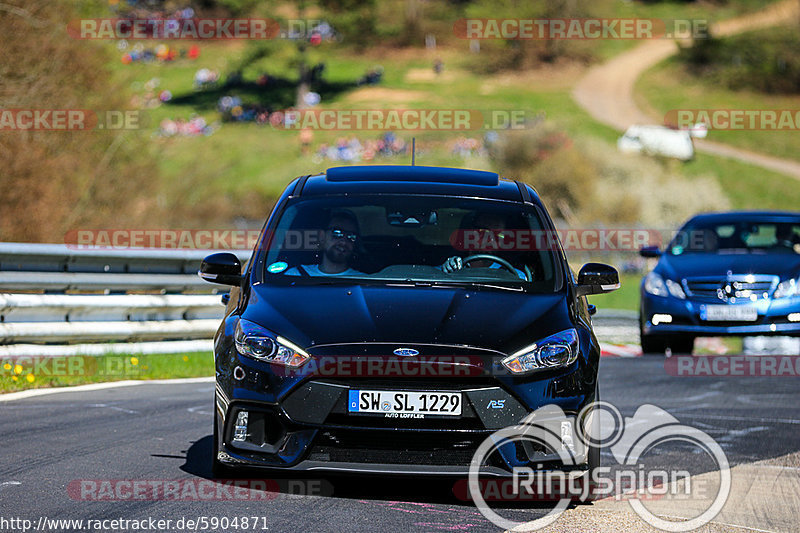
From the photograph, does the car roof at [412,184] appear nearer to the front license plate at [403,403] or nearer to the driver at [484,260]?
the driver at [484,260]

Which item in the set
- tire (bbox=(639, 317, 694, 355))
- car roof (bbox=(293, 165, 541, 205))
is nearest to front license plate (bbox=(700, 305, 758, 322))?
tire (bbox=(639, 317, 694, 355))

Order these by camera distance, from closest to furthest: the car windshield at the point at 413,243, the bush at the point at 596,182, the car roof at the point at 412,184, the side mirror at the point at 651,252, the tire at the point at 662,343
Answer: the car windshield at the point at 413,243 → the car roof at the point at 412,184 → the tire at the point at 662,343 → the side mirror at the point at 651,252 → the bush at the point at 596,182

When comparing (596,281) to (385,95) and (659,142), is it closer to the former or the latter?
(659,142)

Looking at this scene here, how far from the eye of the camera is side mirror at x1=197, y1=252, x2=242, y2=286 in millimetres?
6805

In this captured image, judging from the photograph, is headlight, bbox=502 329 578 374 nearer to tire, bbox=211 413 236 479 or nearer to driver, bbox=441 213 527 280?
driver, bbox=441 213 527 280

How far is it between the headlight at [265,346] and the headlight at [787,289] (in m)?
9.46

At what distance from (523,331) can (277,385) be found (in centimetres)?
118

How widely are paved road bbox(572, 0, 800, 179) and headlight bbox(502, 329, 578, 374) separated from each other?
186 ft

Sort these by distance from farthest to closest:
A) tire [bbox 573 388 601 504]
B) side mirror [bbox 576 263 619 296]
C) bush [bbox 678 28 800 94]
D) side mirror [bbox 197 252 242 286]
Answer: bush [bbox 678 28 800 94] → side mirror [bbox 576 263 619 296] → side mirror [bbox 197 252 242 286] → tire [bbox 573 388 601 504]

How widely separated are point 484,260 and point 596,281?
64 centimetres

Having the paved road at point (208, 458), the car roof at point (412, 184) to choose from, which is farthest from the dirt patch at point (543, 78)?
the car roof at point (412, 184)

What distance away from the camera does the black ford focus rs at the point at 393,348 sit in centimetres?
565

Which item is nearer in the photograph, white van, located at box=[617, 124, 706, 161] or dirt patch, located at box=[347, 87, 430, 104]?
white van, located at box=[617, 124, 706, 161]

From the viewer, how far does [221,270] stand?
683 centimetres
